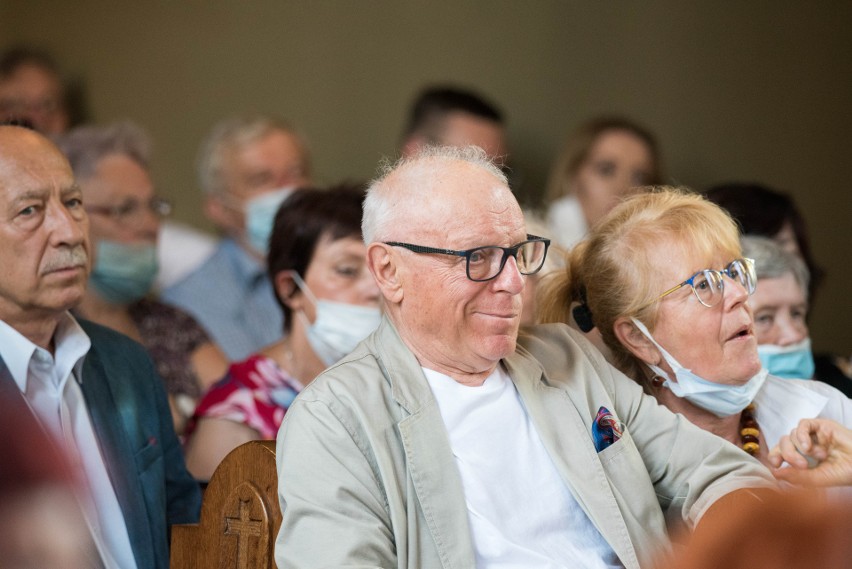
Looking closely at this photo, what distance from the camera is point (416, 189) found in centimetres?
210

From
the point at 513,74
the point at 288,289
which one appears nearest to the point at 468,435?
the point at 288,289

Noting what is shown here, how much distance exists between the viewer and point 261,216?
4547 millimetres

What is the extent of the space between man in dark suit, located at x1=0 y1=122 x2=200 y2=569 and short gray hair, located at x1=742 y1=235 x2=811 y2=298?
5.42 feet

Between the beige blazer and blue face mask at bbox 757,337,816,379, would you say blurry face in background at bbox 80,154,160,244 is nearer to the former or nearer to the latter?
the beige blazer

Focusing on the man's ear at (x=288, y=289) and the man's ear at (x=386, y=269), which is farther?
the man's ear at (x=288, y=289)

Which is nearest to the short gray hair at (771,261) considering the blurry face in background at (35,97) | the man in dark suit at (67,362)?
the man in dark suit at (67,362)

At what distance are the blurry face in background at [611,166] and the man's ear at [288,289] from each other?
1740 millimetres

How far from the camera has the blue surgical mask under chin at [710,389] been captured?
93.1 inches

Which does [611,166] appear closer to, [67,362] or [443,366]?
[443,366]

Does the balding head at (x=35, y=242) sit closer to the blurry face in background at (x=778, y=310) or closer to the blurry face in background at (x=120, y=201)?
the blurry face in background at (x=120, y=201)

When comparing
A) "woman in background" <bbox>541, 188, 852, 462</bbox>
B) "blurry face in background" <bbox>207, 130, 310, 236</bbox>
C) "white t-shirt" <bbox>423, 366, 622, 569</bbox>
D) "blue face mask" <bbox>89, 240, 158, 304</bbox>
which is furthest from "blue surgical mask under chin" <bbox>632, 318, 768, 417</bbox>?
"blurry face in background" <bbox>207, 130, 310, 236</bbox>

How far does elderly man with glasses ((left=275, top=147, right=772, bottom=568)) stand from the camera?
1.92 meters

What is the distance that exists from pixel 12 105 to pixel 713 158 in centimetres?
318

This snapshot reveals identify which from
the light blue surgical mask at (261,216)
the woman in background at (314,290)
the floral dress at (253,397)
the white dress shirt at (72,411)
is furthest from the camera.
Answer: the light blue surgical mask at (261,216)
